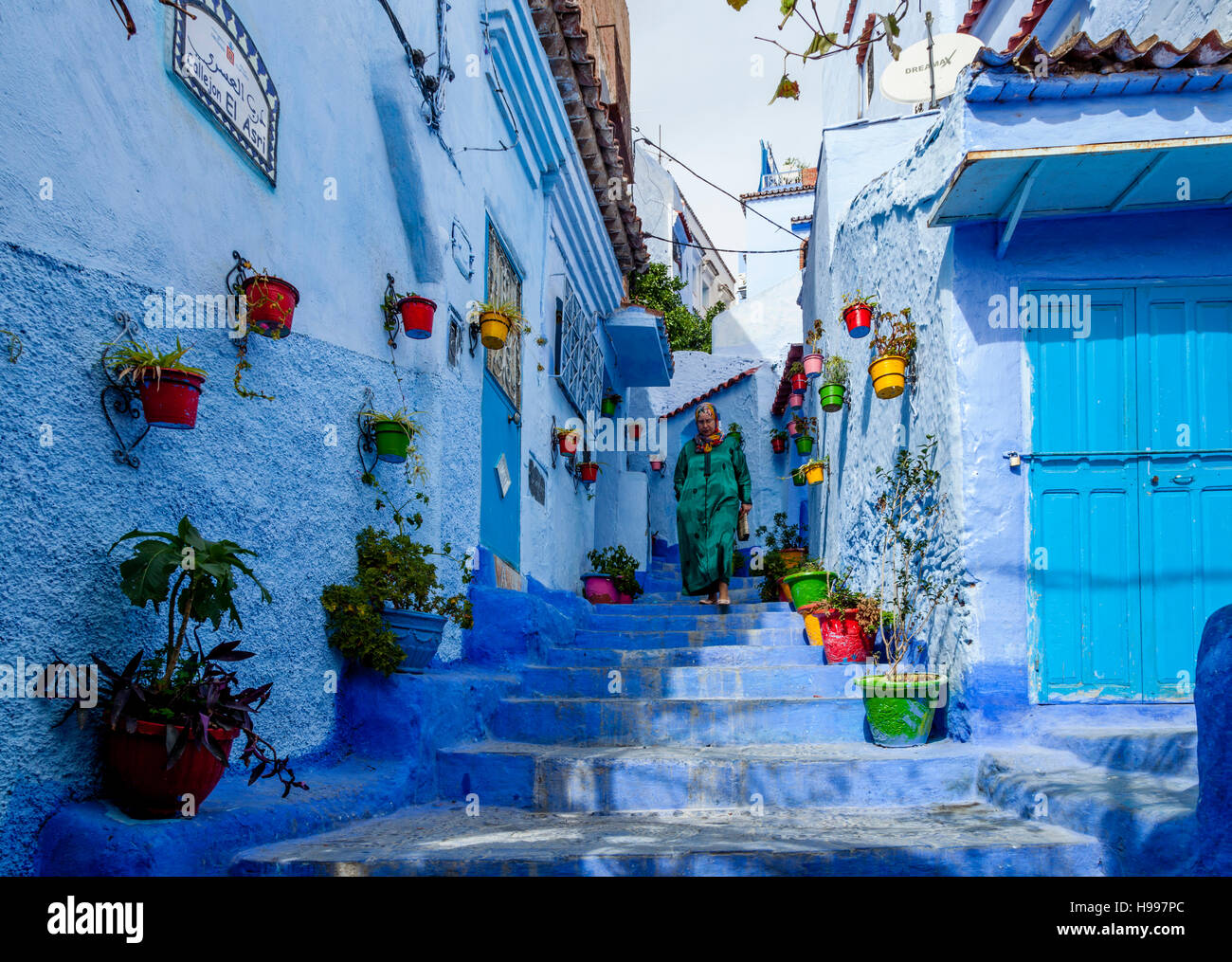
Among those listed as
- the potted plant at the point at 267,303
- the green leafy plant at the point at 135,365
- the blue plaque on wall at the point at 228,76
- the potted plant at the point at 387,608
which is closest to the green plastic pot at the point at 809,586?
the potted plant at the point at 387,608

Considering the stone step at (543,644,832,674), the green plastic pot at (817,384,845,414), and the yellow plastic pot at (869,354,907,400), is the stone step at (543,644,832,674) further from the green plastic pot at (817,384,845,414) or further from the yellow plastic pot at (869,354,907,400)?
the green plastic pot at (817,384,845,414)

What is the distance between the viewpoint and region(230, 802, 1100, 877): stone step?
11.8ft

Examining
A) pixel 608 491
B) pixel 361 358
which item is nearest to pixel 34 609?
pixel 361 358

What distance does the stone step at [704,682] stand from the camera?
6352 mm

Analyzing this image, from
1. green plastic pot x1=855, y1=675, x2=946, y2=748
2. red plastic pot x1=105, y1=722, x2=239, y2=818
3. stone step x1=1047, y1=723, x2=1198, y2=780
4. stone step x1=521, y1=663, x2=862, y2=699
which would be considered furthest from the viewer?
stone step x1=521, y1=663, x2=862, y2=699

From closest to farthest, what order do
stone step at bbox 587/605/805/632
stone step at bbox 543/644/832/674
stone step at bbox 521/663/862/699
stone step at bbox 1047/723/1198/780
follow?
stone step at bbox 1047/723/1198/780 < stone step at bbox 521/663/862/699 < stone step at bbox 543/644/832/674 < stone step at bbox 587/605/805/632

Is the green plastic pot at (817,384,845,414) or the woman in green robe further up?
the green plastic pot at (817,384,845,414)

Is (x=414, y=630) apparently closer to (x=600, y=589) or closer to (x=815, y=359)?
(x=600, y=589)

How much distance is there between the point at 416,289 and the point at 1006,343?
3.48m

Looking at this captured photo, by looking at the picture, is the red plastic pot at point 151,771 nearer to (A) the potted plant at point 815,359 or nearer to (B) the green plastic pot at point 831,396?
(B) the green plastic pot at point 831,396

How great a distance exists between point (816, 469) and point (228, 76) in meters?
7.12

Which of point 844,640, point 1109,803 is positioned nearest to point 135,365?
point 1109,803

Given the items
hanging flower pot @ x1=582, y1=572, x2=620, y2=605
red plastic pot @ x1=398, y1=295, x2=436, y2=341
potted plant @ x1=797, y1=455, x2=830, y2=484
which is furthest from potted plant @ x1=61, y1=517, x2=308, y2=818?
hanging flower pot @ x1=582, y1=572, x2=620, y2=605

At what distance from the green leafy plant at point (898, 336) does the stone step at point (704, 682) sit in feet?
6.83
